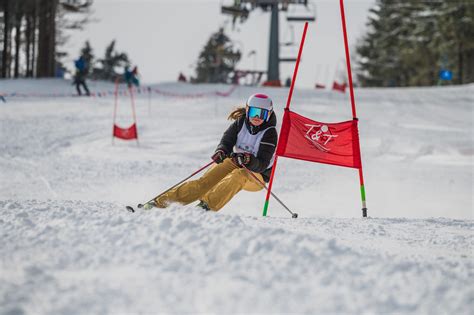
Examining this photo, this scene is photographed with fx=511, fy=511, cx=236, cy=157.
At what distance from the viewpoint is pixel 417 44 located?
1612 inches

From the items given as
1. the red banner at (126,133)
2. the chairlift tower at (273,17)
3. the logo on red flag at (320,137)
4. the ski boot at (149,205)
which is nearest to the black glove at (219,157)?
the ski boot at (149,205)

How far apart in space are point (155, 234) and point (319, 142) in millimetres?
2932

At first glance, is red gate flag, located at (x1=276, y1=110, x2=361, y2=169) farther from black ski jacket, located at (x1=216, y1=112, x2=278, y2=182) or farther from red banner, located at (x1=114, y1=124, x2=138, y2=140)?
red banner, located at (x1=114, y1=124, x2=138, y2=140)

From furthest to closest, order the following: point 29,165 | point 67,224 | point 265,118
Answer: point 29,165 < point 265,118 < point 67,224

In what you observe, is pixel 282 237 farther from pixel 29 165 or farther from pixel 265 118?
pixel 29 165

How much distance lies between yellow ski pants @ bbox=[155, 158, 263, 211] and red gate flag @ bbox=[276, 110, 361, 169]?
613mm

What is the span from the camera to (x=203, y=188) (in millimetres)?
5359

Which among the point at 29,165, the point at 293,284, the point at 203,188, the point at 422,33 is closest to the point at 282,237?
the point at 293,284

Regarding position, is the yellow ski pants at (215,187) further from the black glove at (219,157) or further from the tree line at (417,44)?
the tree line at (417,44)

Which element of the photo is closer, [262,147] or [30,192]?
[262,147]

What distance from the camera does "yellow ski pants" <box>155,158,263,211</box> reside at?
5.16 metres

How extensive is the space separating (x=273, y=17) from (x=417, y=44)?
45.0 ft

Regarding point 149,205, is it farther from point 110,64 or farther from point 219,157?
point 110,64

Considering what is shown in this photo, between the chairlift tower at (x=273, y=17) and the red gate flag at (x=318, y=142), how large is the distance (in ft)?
81.5
